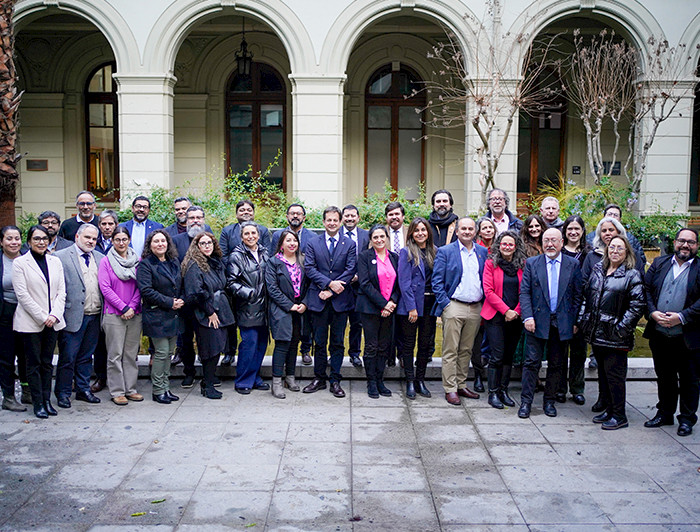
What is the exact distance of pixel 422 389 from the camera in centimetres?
816

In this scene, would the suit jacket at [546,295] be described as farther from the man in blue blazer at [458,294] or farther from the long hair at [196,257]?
the long hair at [196,257]

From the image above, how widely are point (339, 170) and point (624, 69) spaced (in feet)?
20.8

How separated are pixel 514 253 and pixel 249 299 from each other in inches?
113

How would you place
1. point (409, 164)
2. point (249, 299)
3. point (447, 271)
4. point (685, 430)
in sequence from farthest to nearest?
point (409, 164)
point (249, 299)
point (447, 271)
point (685, 430)

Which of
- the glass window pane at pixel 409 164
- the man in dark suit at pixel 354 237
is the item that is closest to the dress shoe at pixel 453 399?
the man in dark suit at pixel 354 237

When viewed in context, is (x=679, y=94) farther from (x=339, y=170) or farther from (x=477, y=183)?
(x=339, y=170)

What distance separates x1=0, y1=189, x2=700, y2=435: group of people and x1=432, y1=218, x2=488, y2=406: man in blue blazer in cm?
1

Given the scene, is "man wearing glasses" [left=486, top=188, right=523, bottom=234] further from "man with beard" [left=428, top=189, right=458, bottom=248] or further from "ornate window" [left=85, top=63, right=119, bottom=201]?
"ornate window" [left=85, top=63, right=119, bottom=201]

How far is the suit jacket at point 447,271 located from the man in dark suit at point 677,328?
174 cm

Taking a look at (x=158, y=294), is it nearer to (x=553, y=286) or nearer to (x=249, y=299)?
(x=249, y=299)

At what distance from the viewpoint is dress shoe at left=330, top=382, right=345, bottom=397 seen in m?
8.11

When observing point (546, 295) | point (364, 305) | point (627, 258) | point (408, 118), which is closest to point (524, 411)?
point (546, 295)

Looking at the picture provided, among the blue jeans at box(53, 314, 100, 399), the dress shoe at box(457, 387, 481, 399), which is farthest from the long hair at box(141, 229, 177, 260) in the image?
the dress shoe at box(457, 387, 481, 399)

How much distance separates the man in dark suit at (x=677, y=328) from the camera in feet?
22.5
